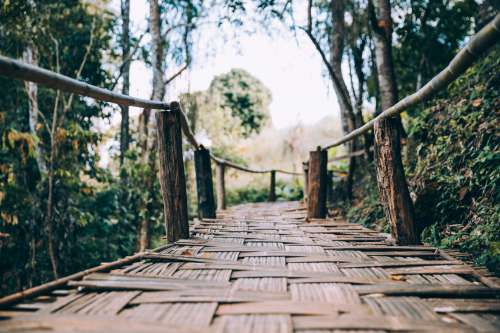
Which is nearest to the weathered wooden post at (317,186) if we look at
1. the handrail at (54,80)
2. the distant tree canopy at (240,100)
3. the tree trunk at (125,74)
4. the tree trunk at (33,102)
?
the handrail at (54,80)

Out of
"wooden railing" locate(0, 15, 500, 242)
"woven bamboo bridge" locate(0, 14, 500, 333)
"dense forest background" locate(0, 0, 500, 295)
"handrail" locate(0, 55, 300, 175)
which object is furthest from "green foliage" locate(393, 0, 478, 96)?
"handrail" locate(0, 55, 300, 175)

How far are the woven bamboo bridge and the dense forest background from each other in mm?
674

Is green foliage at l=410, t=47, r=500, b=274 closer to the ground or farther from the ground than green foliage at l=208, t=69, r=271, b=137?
closer to the ground

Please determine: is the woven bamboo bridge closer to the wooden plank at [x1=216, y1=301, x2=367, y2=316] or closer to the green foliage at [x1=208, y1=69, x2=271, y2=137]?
the wooden plank at [x1=216, y1=301, x2=367, y2=316]

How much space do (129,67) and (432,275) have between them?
8076 millimetres

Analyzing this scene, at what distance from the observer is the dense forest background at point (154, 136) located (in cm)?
274

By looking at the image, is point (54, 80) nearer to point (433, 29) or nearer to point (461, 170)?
point (461, 170)

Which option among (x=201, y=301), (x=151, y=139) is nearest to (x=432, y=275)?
(x=201, y=301)

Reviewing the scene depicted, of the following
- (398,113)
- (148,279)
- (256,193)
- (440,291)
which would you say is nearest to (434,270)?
(440,291)

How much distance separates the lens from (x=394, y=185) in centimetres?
190

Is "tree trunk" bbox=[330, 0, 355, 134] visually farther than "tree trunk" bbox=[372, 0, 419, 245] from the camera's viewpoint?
Yes

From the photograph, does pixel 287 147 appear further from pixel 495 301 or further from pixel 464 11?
pixel 495 301

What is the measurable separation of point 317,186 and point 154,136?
3.26m

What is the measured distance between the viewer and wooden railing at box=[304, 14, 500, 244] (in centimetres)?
111
